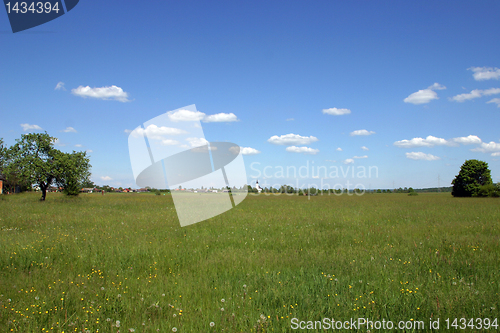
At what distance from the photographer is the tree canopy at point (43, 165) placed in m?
36.3

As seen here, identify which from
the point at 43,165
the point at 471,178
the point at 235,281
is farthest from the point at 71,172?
the point at 471,178

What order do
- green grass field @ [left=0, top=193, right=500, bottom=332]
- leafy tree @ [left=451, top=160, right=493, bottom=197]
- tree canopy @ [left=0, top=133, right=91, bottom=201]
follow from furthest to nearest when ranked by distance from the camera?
leafy tree @ [left=451, top=160, right=493, bottom=197] < tree canopy @ [left=0, top=133, right=91, bottom=201] < green grass field @ [left=0, top=193, right=500, bottom=332]

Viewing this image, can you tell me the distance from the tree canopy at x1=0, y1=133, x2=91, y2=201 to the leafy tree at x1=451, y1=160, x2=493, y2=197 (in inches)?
3241

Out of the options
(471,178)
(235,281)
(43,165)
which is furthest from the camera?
(471,178)

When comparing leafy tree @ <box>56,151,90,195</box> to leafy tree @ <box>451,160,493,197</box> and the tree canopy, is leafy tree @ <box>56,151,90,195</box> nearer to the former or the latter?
the tree canopy

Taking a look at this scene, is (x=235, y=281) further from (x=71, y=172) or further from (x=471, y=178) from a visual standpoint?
(x=471, y=178)

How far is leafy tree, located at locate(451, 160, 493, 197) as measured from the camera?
6650cm

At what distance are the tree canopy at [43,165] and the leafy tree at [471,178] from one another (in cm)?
8232

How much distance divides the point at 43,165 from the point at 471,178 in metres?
87.9

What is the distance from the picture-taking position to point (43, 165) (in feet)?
120

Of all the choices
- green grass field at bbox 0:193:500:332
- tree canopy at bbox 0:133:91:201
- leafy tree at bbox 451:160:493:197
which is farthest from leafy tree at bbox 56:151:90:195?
leafy tree at bbox 451:160:493:197

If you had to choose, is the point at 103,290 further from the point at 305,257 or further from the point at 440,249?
the point at 440,249

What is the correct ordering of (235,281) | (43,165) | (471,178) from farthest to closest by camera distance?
(471,178) < (43,165) < (235,281)

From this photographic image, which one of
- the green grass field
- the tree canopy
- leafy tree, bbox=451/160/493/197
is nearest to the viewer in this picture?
the green grass field
